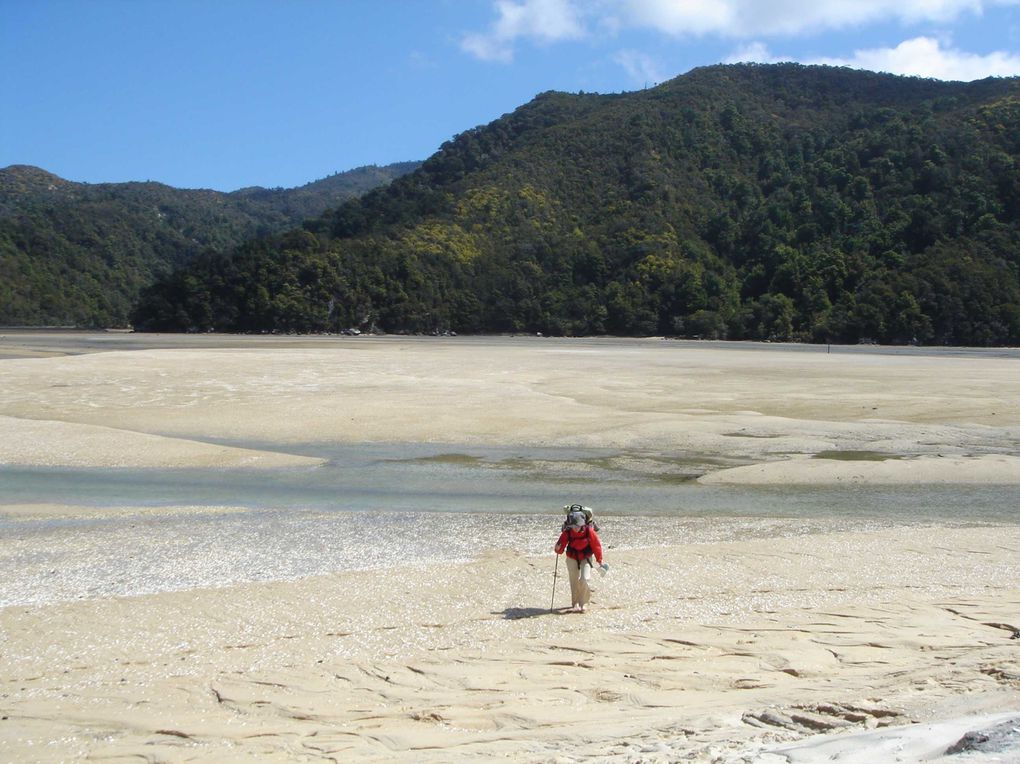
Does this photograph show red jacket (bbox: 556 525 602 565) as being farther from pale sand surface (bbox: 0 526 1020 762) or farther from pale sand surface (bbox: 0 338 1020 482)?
pale sand surface (bbox: 0 338 1020 482)

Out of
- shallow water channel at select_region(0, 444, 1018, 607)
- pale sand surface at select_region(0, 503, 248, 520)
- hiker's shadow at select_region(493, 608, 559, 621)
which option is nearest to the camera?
hiker's shadow at select_region(493, 608, 559, 621)

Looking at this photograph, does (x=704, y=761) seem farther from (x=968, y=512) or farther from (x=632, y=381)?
(x=632, y=381)

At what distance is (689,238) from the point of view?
101562 millimetres

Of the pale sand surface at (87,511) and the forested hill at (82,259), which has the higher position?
the forested hill at (82,259)

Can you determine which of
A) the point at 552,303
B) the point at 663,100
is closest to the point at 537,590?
the point at 552,303

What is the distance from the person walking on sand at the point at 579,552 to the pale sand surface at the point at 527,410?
869cm

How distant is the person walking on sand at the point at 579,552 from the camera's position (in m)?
9.21

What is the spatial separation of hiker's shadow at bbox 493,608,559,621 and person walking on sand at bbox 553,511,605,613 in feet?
0.94

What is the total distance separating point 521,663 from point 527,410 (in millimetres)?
18965

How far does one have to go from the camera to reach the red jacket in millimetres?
9312

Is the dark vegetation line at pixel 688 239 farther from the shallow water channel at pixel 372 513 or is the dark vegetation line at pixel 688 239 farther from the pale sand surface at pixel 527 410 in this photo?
the shallow water channel at pixel 372 513

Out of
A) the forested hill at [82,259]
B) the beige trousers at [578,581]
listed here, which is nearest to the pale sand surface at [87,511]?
the beige trousers at [578,581]

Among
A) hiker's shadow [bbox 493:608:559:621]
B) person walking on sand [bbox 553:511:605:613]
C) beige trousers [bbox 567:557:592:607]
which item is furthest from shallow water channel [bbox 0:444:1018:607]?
beige trousers [bbox 567:557:592:607]

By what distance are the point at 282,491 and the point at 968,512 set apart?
11.3 metres
